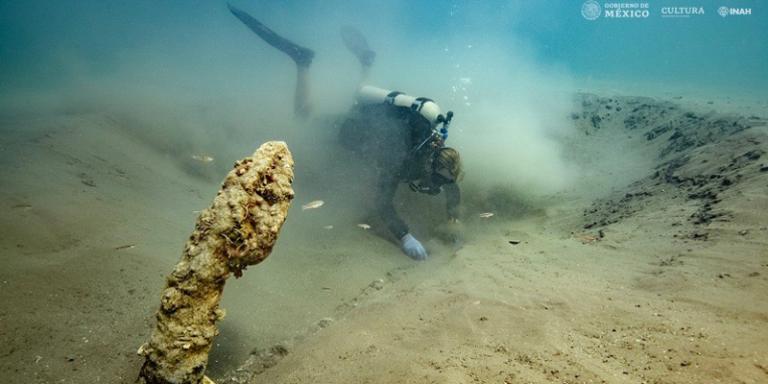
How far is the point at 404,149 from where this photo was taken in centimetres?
616

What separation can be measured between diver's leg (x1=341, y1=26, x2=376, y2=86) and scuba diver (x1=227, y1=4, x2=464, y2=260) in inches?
114

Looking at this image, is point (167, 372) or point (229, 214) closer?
point (167, 372)

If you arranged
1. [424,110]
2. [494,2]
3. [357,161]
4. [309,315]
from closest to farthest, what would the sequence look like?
[309,315]
[424,110]
[357,161]
[494,2]

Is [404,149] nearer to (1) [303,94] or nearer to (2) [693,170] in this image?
(1) [303,94]

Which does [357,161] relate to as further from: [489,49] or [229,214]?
[489,49]

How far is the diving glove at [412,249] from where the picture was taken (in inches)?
221

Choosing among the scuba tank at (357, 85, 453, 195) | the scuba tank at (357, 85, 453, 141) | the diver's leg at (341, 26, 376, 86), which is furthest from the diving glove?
the diver's leg at (341, 26, 376, 86)

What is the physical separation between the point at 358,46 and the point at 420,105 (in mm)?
6647

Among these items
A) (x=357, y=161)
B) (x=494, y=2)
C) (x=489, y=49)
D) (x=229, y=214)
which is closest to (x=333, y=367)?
(x=229, y=214)

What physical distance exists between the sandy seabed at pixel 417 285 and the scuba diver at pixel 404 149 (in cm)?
76

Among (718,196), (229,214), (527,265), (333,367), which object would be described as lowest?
(333,367)

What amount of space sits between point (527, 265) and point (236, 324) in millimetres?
3599

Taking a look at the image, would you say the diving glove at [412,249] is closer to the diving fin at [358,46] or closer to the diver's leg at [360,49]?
the diver's leg at [360,49]

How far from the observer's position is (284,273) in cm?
454
